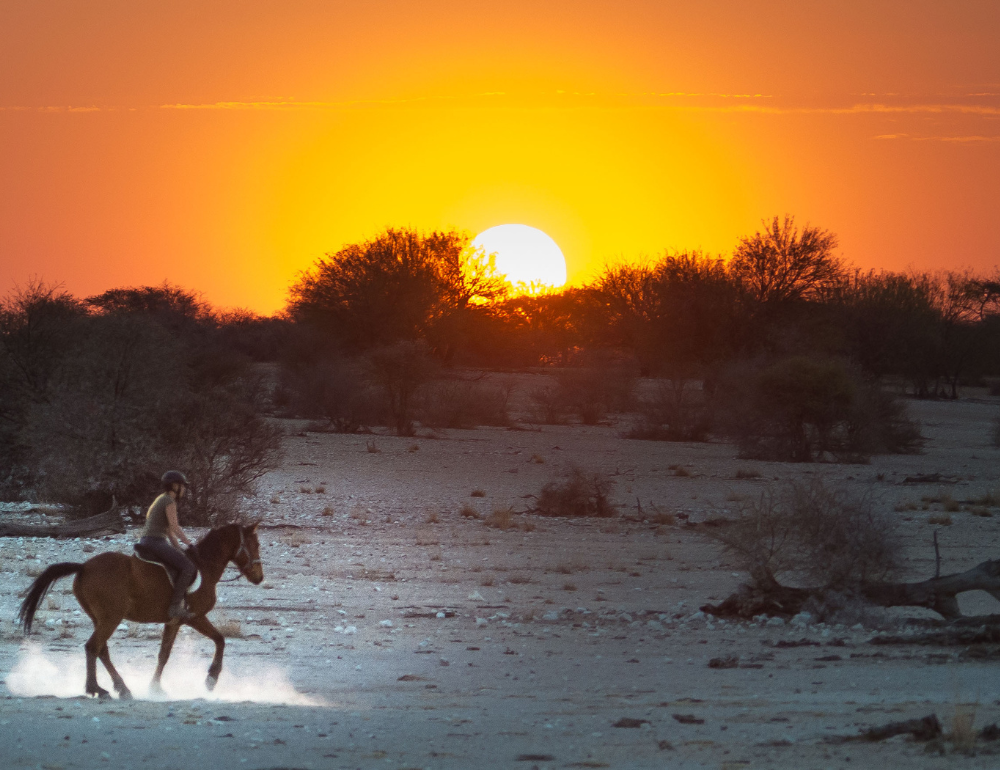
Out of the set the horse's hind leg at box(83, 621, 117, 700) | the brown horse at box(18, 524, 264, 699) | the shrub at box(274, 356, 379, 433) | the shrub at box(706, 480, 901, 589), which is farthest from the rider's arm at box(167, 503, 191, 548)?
the shrub at box(274, 356, 379, 433)

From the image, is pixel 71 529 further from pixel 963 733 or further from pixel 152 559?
pixel 963 733

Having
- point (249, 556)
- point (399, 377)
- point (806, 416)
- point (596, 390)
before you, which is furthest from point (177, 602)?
point (596, 390)

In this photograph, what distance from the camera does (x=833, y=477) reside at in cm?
2709

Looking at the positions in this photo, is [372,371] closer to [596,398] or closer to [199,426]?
[596,398]

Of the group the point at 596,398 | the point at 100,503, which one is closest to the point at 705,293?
the point at 596,398

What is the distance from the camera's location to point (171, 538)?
26.7ft

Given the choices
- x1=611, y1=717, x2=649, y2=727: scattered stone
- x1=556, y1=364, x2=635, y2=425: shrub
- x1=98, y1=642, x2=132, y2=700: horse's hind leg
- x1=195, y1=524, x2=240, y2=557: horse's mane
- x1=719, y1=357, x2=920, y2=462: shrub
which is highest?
x1=556, y1=364, x2=635, y2=425: shrub

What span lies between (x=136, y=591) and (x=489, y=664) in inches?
123

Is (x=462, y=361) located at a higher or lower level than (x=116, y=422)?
higher

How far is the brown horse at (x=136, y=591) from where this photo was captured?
25.5ft

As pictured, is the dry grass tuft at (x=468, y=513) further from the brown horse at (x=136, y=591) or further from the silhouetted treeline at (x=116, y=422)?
the brown horse at (x=136, y=591)

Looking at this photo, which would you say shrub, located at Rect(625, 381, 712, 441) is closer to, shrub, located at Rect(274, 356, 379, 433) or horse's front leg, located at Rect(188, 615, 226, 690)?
shrub, located at Rect(274, 356, 379, 433)

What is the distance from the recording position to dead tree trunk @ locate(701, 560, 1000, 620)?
1064cm

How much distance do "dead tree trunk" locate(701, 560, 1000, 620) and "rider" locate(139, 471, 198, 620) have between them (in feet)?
19.4
